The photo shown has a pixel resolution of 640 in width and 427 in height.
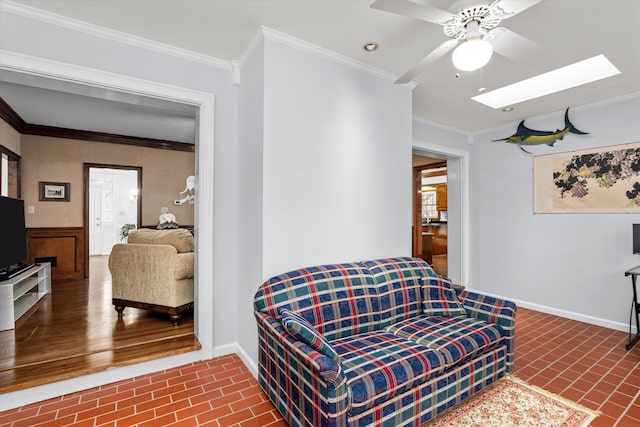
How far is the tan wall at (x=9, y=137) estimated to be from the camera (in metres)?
4.34

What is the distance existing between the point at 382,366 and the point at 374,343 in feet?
1.04

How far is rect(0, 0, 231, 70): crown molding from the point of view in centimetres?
206

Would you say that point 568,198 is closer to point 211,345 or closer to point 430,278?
point 430,278

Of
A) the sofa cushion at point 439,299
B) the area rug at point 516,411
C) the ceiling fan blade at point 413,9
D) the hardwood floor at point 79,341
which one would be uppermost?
the ceiling fan blade at point 413,9

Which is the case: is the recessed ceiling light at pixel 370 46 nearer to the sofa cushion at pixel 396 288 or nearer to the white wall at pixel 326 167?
the white wall at pixel 326 167

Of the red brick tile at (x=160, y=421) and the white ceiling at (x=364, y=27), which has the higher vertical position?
the white ceiling at (x=364, y=27)

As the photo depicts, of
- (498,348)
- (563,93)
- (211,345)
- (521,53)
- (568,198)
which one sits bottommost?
(211,345)

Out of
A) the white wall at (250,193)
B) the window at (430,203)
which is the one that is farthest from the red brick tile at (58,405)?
the window at (430,203)

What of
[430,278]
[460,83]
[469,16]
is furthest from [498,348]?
[460,83]

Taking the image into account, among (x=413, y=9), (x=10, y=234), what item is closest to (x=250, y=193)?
(x=413, y=9)

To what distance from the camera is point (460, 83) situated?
3.19 metres

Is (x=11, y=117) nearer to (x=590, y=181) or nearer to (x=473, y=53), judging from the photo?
(x=473, y=53)

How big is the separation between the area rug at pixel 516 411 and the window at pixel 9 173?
5989mm

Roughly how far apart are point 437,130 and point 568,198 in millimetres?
1851
